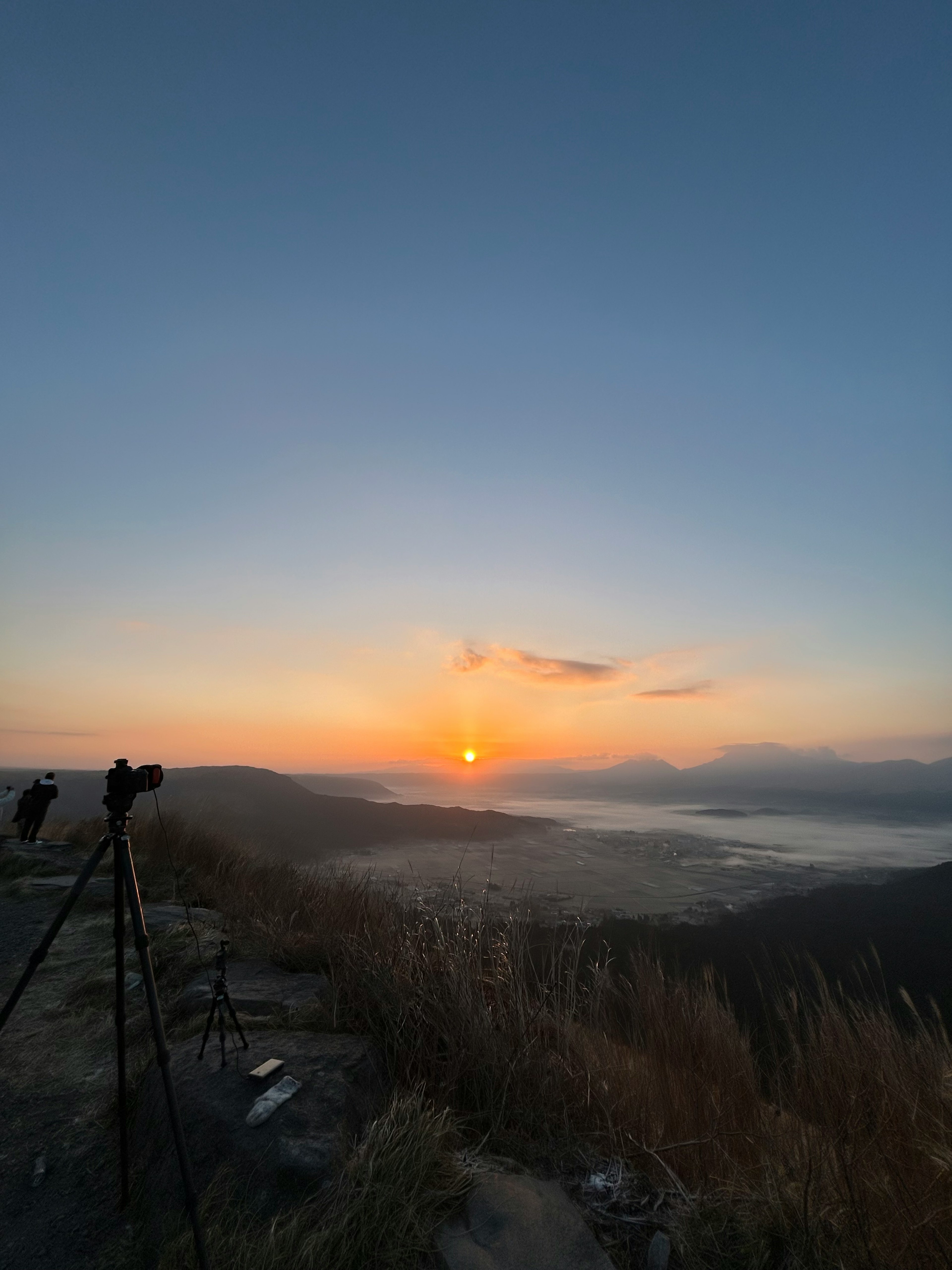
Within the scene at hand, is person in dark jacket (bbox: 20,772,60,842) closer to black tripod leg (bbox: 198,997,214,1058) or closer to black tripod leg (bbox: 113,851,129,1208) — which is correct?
black tripod leg (bbox: 198,997,214,1058)

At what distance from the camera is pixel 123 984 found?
89.9 inches

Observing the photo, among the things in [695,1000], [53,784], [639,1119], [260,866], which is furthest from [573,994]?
[53,784]

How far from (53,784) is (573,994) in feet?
40.8

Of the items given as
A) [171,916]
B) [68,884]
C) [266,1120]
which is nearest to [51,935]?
[266,1120]

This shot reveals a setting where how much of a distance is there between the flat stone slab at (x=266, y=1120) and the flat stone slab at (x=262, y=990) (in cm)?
49

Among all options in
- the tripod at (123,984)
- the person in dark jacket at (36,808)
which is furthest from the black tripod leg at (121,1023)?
the person in dark jacket at (36,808)

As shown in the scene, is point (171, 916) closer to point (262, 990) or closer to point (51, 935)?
point (262, 990)

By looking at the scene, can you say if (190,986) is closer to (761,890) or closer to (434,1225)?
(434,1225)

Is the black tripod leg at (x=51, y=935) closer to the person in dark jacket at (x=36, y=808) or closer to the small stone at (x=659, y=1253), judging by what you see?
the small stone at (x=659, y=1253)

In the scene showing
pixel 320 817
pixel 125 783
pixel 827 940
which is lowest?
pixel 827 940

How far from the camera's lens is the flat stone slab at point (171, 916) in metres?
5.95

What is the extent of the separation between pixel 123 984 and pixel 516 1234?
1.82 meters

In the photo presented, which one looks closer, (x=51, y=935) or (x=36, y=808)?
(x=51, y=935)

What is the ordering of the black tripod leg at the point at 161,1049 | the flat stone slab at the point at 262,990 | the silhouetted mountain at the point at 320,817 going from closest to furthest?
the black tripod leg at the point at 161,1049
the flat stone slab at the point at 262,990
the silhouetted mountain at the point at 320,817
